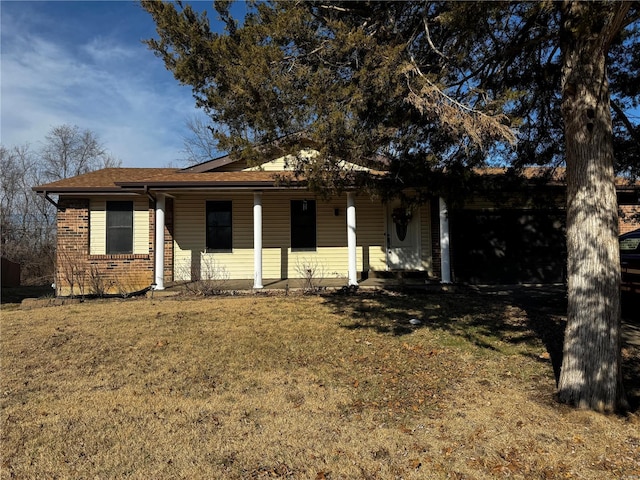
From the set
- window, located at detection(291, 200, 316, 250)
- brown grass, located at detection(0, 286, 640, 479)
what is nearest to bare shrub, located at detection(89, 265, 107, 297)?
brown grass, located at detection(0, 286, 640, 479)

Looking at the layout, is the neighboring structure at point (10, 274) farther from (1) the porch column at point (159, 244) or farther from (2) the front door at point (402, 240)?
(2) the front door at point (402, 240)

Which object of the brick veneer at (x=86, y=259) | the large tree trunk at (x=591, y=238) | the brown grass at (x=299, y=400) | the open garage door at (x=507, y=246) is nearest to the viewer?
the brown grass at (x=299, y=400)

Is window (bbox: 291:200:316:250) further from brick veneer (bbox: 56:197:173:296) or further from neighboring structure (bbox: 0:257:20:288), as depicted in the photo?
neighboring structure (bbox: 0:257:20:288)

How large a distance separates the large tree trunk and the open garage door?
8.61 m

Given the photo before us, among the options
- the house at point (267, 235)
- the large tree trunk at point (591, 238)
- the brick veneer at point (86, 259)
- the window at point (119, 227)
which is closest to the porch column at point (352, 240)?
the house at point (267, 235)

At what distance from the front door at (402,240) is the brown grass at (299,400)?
16.4 feet

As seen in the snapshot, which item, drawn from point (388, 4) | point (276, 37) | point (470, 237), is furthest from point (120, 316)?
point (470, 237)

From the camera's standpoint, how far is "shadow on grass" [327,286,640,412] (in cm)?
640

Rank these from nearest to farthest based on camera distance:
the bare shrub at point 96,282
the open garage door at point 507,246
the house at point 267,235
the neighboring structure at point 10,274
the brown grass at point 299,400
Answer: the brown grass at point 299,400 → the bare shrub at point 96,282 → the house at point 267,235 → the open garage door at point 507,246 → the neighboring structure at point 10,274

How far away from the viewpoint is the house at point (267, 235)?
1291 centimetres

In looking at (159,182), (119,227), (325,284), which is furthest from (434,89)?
(119,227)

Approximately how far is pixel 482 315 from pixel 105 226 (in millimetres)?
10689

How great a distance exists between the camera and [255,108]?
216 inches

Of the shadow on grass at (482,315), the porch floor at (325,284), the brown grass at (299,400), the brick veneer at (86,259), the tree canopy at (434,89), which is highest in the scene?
the tree canopy at (434,89)
